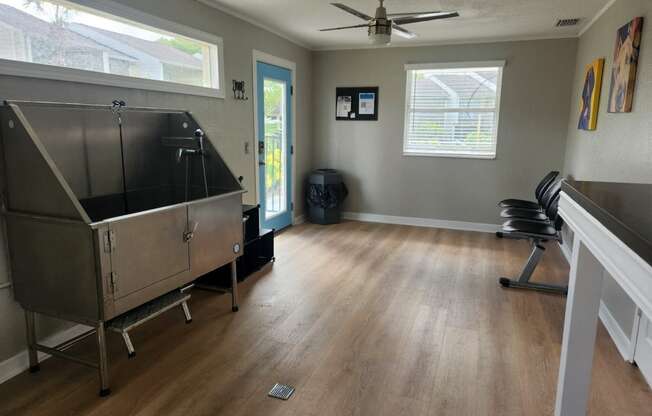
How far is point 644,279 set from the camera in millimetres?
728

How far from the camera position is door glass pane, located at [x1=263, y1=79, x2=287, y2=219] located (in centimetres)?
485

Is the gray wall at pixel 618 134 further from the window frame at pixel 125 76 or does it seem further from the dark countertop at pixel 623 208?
the window frame at pixel 125 76

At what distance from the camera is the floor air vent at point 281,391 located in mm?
2129

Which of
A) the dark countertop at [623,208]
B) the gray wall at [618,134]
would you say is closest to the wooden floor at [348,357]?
the gray wall at [618,134]

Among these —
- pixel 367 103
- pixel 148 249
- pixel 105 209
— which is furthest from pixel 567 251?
pixel 105 209

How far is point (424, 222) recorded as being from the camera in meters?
5.75

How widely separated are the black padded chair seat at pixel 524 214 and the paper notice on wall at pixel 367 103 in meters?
2.25

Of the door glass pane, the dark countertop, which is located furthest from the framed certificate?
the dark countertop

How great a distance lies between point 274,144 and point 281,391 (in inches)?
131

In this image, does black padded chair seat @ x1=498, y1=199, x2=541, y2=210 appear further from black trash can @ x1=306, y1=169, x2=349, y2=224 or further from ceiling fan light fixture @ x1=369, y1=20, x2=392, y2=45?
ceiling fan light fixture @ x1=369, y1=20, x2=392, y2=45

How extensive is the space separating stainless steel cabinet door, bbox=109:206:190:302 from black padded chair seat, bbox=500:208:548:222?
3033 millimetres

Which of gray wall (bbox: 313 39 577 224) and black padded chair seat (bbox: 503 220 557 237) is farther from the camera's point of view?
gray wall (bbox: 313 39 577 224)

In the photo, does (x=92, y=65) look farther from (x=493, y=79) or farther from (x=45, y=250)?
(x=493, y=79)

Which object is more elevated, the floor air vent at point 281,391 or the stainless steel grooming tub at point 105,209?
the stainless steel grooming tub at point 105,209
